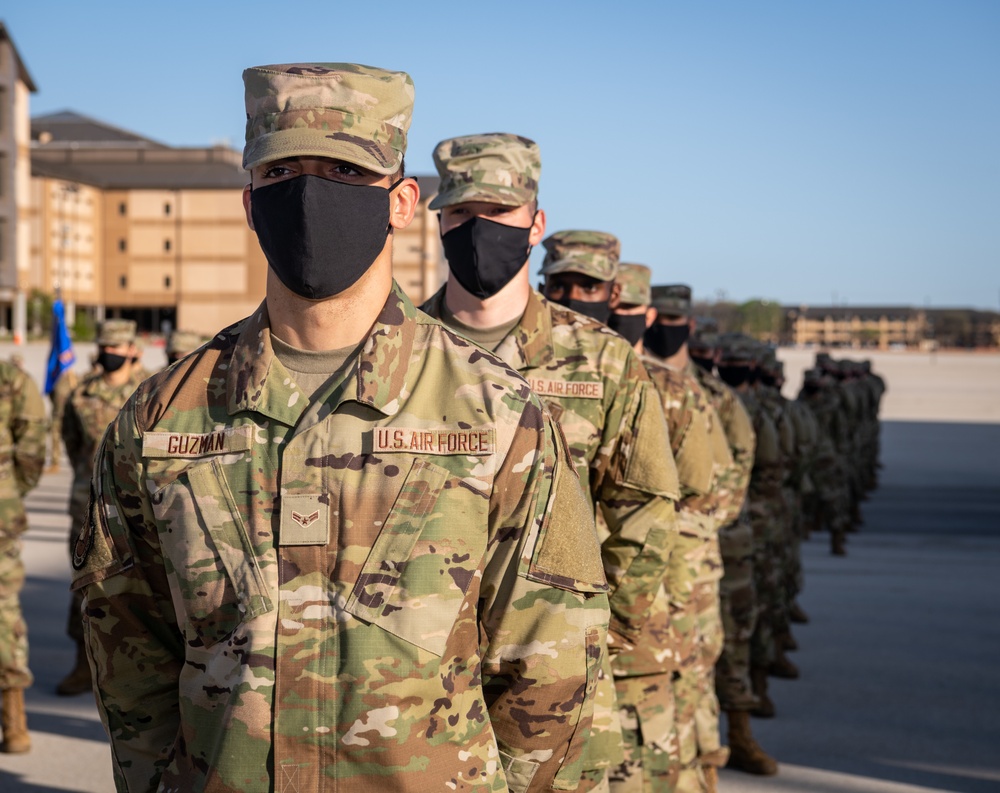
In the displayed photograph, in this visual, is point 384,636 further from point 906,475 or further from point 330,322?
point 906,475

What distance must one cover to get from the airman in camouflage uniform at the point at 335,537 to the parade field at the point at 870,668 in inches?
163

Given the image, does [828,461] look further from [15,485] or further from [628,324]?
[15,485]

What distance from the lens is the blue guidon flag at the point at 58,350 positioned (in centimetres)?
1625

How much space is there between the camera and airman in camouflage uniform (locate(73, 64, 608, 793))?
2.08 meters

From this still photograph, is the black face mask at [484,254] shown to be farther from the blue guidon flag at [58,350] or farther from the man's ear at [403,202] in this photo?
the blue guidon flag at [58,350]

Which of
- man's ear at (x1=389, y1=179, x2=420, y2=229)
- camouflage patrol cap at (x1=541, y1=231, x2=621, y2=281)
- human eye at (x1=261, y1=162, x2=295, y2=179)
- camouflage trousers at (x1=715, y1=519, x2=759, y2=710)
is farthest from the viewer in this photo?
camouflage trousers at (x1=715, y1=519, x2=759, y2=710)

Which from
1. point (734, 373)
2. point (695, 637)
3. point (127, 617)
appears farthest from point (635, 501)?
point (734, 373)

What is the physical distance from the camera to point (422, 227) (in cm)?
5956

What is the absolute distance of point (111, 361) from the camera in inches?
324

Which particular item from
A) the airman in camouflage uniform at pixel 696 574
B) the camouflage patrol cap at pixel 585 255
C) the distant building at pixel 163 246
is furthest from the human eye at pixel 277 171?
the distant building at pixel 163 246

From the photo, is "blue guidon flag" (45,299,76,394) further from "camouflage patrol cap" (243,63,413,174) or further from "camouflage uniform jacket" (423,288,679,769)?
"camouflage patrol cap" (243,63,413,174)

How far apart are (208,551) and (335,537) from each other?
0.73ft

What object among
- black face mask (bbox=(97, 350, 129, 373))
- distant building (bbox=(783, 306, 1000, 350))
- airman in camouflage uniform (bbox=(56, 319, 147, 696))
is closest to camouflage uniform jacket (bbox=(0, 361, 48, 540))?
airman in camouflage uniform (bbox=(56, 319, 147, 696))

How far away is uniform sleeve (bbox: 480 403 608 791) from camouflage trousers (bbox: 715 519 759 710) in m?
4.78
